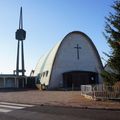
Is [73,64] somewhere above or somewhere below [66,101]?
above

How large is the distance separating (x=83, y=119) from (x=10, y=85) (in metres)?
52.5

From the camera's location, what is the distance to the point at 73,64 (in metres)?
61.1

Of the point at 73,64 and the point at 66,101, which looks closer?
the point at 66,101

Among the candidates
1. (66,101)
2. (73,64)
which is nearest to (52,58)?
(73,64)

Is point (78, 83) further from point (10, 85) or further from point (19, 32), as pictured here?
point (19, 32)

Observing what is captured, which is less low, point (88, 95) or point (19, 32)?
point (19, 32)

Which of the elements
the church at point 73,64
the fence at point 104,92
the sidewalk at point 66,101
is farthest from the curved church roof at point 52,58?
the fence at point 104,92

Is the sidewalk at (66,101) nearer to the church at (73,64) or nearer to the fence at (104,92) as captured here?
the fence at (104,92)

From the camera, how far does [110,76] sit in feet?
87.4

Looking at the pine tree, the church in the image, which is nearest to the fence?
the pine tree

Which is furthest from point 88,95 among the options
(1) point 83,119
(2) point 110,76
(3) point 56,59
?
(3) point 56,59

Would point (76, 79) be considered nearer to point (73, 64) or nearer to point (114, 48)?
point (73, 64)

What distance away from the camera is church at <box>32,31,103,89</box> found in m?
59.8

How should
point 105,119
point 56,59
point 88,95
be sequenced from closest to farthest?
point 105,119
point 88,95
point 56,59
